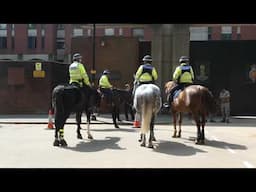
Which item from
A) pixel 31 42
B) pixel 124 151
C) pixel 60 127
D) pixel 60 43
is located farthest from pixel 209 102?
pixel 60 43

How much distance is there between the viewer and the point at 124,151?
10648 mm

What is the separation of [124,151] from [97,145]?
52.6 inches

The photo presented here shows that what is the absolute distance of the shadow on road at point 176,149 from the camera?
1048 centimetres

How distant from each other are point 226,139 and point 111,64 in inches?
502

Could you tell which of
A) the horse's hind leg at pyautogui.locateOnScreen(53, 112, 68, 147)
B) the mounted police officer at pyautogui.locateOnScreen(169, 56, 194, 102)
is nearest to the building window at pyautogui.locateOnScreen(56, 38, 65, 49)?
the mounted police officer at pyautogui.locateOnScreen(169, 56, 194, 102)

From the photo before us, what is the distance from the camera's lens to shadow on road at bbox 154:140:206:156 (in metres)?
10.5

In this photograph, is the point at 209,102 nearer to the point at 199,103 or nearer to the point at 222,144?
the point at 199,103

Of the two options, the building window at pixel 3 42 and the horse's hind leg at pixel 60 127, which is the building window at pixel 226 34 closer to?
the building window at pixel 3 42

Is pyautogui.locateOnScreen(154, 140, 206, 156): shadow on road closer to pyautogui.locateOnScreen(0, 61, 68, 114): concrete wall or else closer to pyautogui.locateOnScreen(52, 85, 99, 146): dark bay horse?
pyautogui.locateOnScreen(52, 85, 99, 146): dark bay horse

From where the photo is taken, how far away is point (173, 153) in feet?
34.3

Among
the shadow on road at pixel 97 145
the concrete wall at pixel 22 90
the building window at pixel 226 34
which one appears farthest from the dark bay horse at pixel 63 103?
the building window at pixel 226 34
